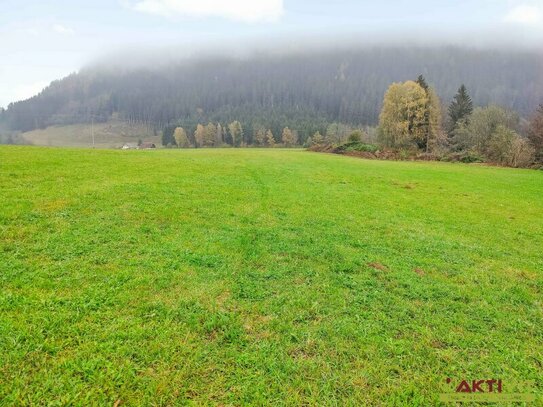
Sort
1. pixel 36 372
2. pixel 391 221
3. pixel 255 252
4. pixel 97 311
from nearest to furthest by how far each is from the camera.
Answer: pixel 36 372 → pixel 97 311 → pixel 255 252 → pixel 391 221

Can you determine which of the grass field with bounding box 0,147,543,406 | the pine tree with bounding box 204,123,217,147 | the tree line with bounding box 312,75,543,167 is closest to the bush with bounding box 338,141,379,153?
the tree line with bounding box 312,75,543,167

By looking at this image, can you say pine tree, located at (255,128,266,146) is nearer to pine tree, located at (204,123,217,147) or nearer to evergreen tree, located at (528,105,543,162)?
pine tree, located at (204,123,217,147)

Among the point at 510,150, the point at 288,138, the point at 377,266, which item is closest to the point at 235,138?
the point at 288,138

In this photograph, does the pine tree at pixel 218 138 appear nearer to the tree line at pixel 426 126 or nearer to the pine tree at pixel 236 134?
the pine tree at pixel 236 134

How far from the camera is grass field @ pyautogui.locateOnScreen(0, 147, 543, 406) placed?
4.24m

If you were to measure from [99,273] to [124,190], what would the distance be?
28.7 feet

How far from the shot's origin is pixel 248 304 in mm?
6188

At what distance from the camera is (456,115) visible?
79.3m

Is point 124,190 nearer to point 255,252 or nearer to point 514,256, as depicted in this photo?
point 255,252

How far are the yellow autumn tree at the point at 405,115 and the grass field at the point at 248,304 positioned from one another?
57.6 metres

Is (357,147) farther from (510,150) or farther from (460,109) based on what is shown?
(460,109)

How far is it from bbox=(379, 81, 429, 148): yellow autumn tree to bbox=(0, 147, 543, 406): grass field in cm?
5755

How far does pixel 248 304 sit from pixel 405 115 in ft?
232

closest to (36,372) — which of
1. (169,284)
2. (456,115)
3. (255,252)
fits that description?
(169,284)
